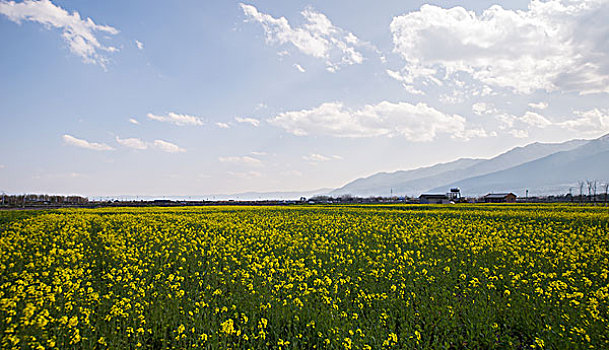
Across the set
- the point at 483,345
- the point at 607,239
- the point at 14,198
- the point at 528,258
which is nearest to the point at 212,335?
the point at 483,345

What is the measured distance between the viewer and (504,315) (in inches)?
298

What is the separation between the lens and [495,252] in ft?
41.9

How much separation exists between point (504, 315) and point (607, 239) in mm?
10900

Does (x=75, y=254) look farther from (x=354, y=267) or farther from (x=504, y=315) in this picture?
(x=504, y=315)

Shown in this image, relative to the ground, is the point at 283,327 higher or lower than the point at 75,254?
lower

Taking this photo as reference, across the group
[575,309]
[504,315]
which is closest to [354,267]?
[504,315]

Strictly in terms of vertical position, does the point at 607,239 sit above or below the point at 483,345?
above

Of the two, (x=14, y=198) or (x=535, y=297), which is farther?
(x=14, y=198)

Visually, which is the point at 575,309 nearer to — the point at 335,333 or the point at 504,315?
the point at 504,315

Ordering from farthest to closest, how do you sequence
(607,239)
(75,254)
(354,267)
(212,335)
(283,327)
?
(607,239) < (75,254) < (354,267) < (283,327) < (212,335)

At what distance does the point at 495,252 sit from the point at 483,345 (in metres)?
6.70

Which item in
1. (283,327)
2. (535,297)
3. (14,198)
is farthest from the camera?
(14,198)

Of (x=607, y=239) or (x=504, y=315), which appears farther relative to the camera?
(x=607, y=239)

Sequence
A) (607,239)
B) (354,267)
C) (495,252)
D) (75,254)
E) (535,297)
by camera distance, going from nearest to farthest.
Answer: (535,297), (354,267), (75,254), (495,252), (607,239)
